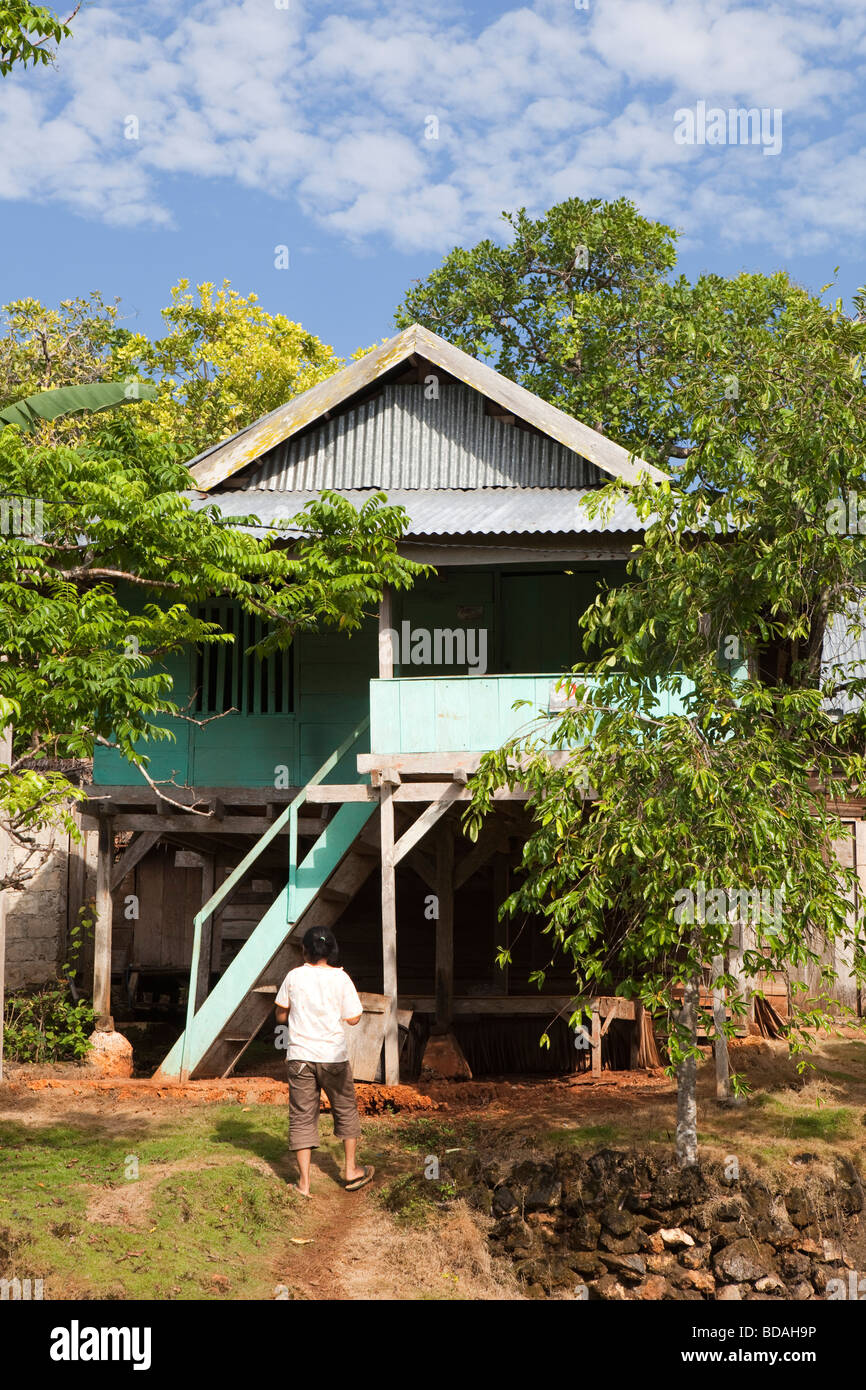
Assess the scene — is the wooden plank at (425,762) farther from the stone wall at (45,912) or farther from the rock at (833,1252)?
the stone wall at (45,912)

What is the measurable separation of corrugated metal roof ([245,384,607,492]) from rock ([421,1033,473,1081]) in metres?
6.66

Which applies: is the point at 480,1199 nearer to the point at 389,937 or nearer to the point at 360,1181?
the point at 360,1181

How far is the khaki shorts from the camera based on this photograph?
29.8 feet

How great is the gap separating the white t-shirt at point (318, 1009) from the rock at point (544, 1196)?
1.76 m

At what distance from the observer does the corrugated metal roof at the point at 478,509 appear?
1265cm

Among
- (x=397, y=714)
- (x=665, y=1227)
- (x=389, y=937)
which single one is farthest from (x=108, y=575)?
(x=665, y=1227)

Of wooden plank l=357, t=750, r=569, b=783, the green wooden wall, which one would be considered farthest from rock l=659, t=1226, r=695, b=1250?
the green wooden wall

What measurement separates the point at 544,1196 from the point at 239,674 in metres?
7.71

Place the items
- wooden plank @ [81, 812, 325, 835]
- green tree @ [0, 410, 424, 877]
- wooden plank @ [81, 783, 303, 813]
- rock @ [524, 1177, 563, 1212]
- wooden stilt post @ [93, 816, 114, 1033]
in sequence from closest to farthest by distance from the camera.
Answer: green tree @ [0, 410, 424, 877], rock @ [524, 1177, 563, 1212], wooden plank @ [81, 783, 303, 813], wooden plank @ [81, 812, 325, 835], wooden stilt post @ [93, 816, 114, 1033]

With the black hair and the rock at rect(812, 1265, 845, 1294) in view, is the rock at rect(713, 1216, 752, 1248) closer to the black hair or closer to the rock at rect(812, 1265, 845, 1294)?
the rock at rect(812, 1265, 845, 1294)

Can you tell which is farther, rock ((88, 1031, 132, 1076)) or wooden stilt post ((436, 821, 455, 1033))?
wooden stilt post ((436, 821, 455, 1033))
